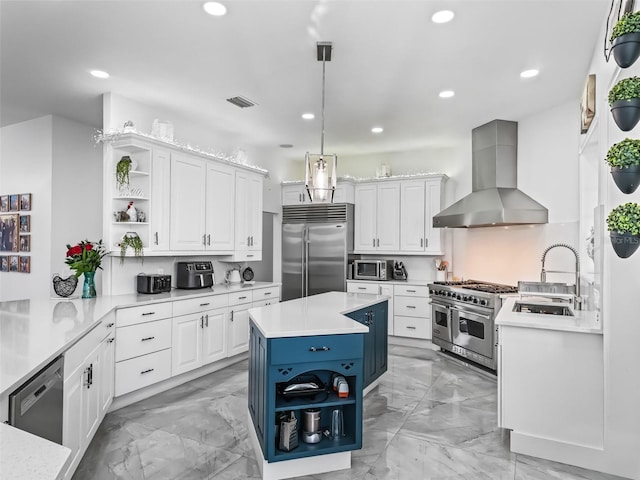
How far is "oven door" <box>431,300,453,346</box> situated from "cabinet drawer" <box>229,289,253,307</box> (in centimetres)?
244

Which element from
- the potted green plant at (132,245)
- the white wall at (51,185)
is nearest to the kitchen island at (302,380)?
the potted green plant at (132,245)

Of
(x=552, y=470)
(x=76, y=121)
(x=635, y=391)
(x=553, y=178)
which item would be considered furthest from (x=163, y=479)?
(x=553, y=178)

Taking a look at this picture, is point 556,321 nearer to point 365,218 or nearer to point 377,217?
point 377,217

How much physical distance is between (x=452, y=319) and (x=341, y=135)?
9.30ft

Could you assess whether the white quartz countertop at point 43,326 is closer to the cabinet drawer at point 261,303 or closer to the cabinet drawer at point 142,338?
the cabinet drawer at point 142,338

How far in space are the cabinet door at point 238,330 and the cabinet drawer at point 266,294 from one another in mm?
173

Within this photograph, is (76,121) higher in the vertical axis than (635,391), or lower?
higher

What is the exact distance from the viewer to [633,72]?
2098 mm

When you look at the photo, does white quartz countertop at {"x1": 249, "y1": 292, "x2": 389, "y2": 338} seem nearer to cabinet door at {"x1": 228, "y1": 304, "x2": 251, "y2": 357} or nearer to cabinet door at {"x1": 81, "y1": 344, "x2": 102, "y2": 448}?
cabinet door at {"x1": 81, "y1": 344, "x2": 102, "y2": 448}

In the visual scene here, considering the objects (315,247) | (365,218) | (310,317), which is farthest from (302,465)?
(365,218)

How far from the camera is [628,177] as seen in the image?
151 centimetres

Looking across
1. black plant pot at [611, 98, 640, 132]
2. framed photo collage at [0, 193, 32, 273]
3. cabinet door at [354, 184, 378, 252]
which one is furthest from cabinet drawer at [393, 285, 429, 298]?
framed photo collage at [0, 193, 32, 273]

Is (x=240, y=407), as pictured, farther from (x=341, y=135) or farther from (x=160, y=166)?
(x=341, y=135)

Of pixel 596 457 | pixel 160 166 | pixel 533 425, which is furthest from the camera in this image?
pixel 160 166
